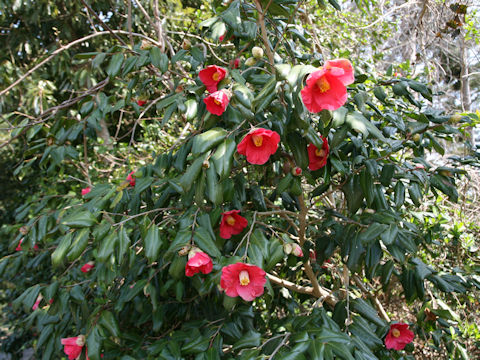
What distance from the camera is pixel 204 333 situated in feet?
4.12

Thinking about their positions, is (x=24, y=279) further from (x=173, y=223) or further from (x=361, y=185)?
(x=361, y=185)

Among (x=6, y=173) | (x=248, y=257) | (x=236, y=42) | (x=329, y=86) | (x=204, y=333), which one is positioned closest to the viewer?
(x=329, y=86)

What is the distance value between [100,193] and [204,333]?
0.63 metres

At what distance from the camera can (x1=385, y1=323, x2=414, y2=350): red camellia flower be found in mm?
1237

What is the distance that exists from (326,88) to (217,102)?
0.96 ft

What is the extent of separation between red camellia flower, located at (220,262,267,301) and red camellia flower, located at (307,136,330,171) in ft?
1.35

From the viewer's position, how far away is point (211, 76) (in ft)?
3.51

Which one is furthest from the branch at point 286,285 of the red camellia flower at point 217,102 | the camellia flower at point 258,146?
the red camellia flower at point 217,102

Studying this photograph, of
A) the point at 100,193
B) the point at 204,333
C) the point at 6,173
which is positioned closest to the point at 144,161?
the point at 100,193

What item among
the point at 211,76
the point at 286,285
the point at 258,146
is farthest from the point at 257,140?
the point at 286,285

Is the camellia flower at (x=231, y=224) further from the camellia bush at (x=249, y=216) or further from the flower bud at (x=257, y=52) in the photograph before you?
the flower bud at (x=257, y=52)

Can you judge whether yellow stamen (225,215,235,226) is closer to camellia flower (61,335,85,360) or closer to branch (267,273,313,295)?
branch (267,273,313,295)

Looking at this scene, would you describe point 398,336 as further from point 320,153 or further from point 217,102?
point 217,102

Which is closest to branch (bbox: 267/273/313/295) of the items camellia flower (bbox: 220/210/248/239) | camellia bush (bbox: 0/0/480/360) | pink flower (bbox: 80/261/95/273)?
camellia bush (bbox: 0/0/480/360)
